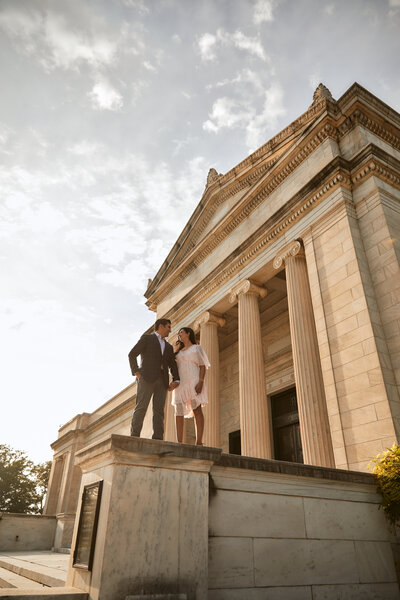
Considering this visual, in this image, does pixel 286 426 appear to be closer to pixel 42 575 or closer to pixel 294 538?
pixel 42 575

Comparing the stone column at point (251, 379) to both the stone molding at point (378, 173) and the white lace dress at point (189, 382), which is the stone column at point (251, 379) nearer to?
the stone molding at point (378, 173)

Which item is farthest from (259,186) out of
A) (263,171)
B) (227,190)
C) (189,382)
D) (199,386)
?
(199,386)

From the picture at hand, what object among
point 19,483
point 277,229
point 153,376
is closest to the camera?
point 153,376

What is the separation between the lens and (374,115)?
39.8 feet

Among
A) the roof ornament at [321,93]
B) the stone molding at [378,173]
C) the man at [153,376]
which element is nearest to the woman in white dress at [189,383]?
the man at [153,376]

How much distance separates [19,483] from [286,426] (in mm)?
45763

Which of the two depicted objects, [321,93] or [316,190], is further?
[321,93]

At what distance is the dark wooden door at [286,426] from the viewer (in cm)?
1534

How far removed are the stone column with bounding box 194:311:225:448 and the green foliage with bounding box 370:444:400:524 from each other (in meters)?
7.72

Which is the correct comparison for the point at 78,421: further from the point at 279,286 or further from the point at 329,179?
the point at 329,179

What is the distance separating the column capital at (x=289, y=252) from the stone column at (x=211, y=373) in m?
4.60

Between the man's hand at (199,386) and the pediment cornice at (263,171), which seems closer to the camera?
the man's hand at (199,386)

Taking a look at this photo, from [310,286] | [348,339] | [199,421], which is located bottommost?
[199,421]

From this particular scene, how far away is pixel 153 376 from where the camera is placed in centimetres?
612
